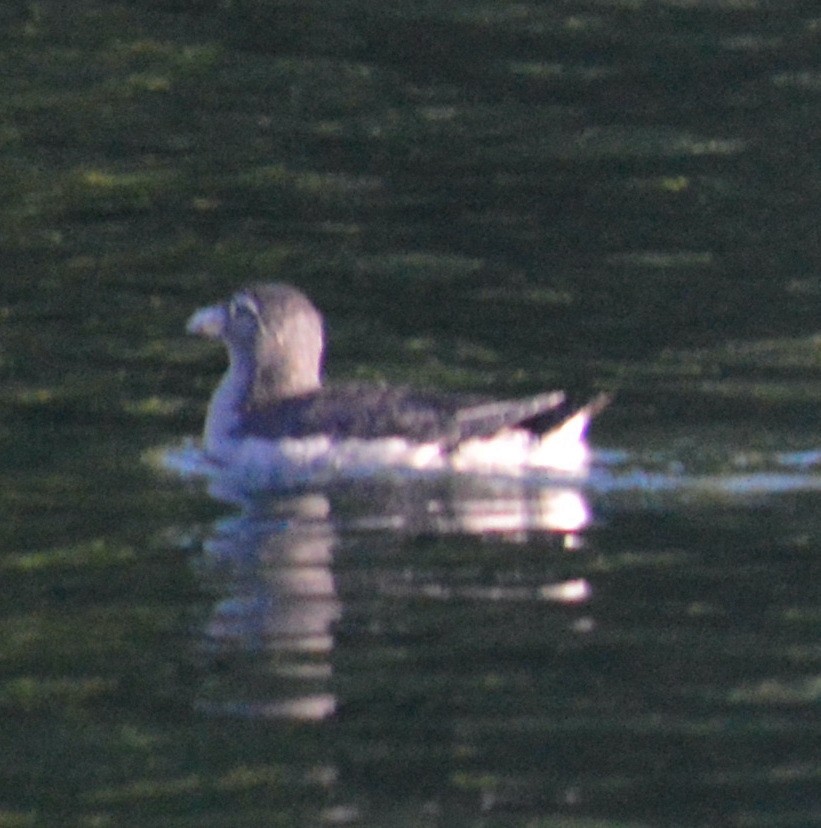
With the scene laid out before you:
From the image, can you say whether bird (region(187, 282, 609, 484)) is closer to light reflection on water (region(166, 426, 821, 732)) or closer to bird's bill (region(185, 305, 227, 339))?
light reflection on water (region(166, 426, 821, 732))

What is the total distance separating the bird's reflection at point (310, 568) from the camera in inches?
473

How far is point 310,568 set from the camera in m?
13.8

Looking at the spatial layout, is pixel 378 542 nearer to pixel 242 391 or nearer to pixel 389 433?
pixel 389 433

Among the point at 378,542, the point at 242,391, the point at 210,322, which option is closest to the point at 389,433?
the point at 378,542

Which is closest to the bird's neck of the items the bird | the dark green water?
the bird

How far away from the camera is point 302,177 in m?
22.3

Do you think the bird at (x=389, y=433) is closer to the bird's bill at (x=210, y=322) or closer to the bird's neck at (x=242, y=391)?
the bird's neck at (x=242, y=391)

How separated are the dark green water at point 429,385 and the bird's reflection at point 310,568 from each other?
0.09 ft

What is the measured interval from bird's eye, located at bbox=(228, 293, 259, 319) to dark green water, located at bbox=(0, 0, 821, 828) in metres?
0.65

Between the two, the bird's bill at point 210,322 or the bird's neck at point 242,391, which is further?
the bird's bill at point 210,322

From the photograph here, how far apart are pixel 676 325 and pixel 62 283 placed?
383cm

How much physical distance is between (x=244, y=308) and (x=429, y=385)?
1.24 metres

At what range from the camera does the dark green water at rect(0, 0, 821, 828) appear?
36.8 ft

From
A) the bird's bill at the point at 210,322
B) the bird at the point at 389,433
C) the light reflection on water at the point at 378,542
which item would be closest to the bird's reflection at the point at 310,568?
the light reflection on water at the point at 378,542
